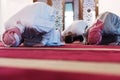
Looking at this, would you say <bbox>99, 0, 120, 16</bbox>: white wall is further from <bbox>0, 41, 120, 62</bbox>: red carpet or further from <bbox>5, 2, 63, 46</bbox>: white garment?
Result: <bbox>0, 41, 120, 62</bbox>: red carpet

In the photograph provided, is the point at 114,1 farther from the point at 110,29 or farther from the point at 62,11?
the point at 110,29

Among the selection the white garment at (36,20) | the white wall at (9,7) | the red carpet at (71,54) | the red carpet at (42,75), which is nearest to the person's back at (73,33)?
the white garment at (36,20)

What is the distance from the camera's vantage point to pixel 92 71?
82 cm

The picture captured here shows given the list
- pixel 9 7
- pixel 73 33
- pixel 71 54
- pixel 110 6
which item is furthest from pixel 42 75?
pixel 9 7

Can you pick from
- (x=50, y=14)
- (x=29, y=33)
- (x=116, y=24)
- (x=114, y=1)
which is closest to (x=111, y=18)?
(x=116, y=24)

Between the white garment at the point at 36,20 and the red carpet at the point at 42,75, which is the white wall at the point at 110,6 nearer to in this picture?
the white garment at the point at 36,20

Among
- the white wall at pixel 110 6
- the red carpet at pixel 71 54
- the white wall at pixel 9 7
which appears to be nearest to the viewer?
the red carpet at pixel 71 54

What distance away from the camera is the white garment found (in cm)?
A: 226

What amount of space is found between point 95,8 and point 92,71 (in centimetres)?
569

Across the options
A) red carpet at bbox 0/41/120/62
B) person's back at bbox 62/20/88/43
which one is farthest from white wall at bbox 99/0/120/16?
red carpet at bbox 0/41/120/62

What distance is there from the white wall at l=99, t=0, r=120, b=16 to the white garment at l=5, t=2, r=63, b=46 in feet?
12.6

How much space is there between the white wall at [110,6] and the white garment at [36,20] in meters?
3.85

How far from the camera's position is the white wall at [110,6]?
6.05m

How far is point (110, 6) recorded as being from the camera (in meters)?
6.16
